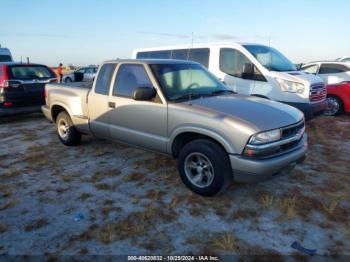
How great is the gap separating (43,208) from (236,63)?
20.1 ft

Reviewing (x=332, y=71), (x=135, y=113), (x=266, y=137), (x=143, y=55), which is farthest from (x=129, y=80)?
(x=332, y=71)

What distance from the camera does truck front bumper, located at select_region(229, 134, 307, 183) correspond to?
11.9 ft

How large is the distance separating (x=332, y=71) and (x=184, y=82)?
8.72 meters

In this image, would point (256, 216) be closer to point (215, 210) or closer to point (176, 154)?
point (215, 210)

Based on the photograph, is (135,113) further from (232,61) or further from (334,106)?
(334,106)

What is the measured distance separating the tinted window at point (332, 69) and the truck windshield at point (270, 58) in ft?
11.7

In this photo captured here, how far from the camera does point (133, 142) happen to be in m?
4.98

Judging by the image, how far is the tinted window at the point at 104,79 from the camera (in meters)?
5.32

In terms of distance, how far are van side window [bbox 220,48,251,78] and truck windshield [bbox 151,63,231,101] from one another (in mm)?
3178

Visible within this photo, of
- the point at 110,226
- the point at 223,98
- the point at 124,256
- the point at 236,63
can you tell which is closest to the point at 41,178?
the point at 110,226

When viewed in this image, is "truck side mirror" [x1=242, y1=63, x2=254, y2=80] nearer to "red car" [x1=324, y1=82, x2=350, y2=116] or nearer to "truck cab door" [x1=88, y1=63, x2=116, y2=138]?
"red car" [x1=324, y1=82, x2=350, y2=116]

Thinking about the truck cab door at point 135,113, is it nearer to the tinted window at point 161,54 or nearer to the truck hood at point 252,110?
the truck hood at point 252,110

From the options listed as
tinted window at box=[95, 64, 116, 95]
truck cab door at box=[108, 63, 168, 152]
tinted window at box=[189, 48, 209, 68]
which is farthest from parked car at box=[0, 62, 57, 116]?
truck cab door at box=[108, 63, 168, 152]

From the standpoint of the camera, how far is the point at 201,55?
9.03 meters
